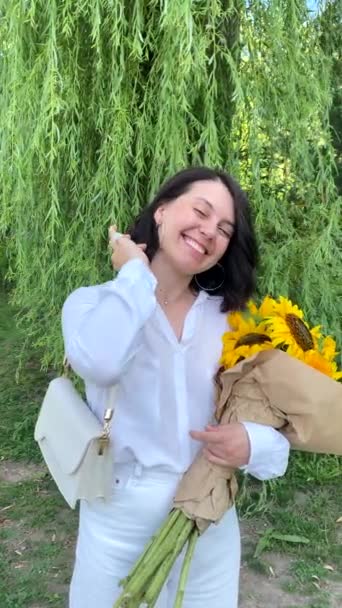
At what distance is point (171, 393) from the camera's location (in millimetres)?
1354

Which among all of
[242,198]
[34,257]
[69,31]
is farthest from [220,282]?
[34,257]

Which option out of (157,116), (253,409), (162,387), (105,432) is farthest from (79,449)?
(157,116)

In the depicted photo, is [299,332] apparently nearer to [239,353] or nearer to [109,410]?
[239,353]

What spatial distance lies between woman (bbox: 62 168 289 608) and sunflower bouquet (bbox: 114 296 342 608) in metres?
0.04

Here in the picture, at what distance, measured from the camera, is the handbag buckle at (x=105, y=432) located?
126cm

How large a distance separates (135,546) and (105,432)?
301mm

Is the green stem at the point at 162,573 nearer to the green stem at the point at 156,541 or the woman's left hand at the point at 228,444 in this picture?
the green stem at the point at 156,541

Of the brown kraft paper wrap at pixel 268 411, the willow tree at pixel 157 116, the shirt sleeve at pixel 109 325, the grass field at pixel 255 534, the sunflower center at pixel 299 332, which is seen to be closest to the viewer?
the shirt sleeve at pixel 109 325

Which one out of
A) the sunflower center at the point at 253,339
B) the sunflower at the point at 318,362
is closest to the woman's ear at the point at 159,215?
the sunflower center at the point at 253,339

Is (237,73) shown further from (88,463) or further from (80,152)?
(88,463)

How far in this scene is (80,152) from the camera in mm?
2381

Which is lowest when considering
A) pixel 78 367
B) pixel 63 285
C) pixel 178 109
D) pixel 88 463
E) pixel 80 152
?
pixel 63 285

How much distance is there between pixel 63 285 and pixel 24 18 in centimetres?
130

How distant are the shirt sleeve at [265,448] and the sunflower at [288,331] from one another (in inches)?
6.7
